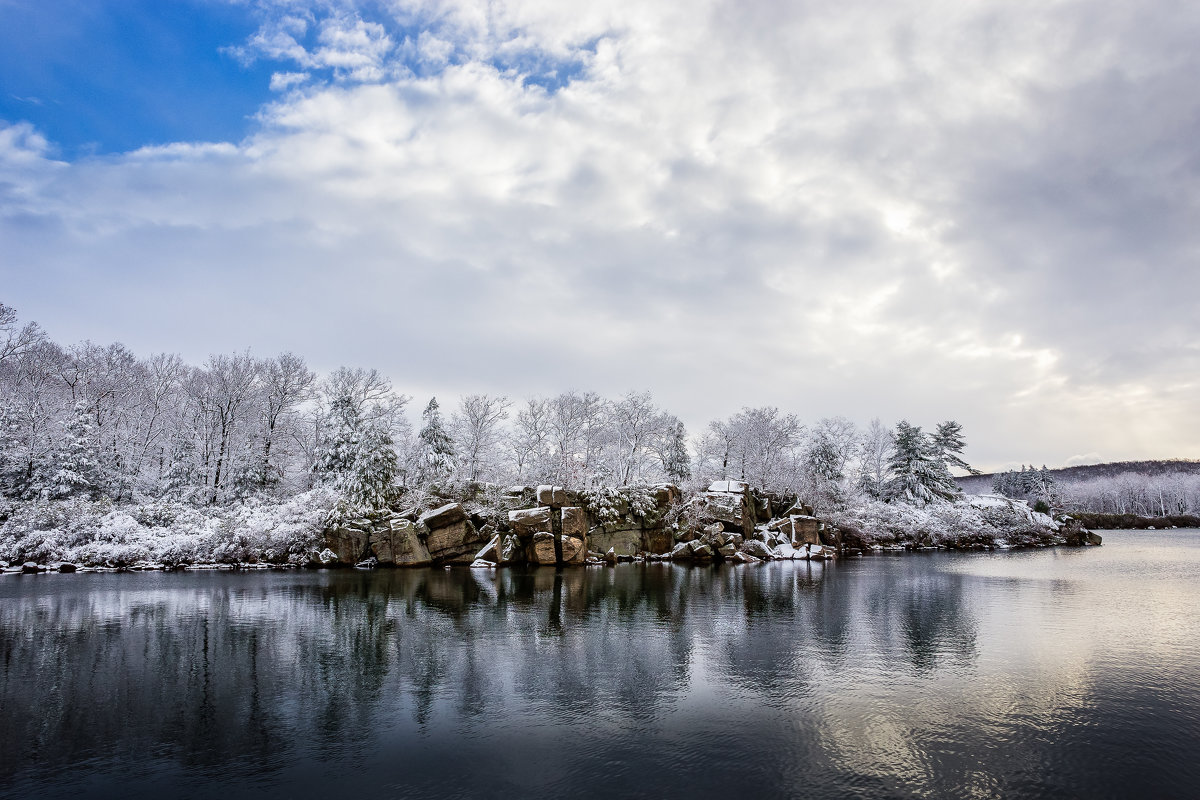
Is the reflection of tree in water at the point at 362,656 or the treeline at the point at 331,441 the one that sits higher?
the treeline at the point at 331,441

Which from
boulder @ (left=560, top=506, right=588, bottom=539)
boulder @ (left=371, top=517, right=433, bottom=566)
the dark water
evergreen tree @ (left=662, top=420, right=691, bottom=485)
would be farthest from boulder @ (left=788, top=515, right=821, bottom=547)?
boulder @ (left=371, top=517, right=433, bottom=566)

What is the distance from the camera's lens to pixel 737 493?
50.9 m

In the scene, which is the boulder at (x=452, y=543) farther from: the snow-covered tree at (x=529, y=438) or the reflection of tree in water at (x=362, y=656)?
the snow-covered tree at (x=529, y=438)

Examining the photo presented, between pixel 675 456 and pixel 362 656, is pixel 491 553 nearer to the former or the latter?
pixel 362 656

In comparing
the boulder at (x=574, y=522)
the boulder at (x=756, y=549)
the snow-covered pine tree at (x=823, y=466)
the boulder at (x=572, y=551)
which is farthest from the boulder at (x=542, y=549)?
the snow-covered pine tree at (x=823, y=466)

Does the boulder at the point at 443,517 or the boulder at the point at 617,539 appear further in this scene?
the boulder at the point at 617,539

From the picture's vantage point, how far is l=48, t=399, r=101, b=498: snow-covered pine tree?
42844 millimetres

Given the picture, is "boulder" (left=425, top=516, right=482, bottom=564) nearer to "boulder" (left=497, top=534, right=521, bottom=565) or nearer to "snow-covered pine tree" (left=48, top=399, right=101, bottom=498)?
"boulder" (left=497, top=534, right=521, bottom=565)

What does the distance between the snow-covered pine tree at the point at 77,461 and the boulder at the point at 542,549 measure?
1263 inches

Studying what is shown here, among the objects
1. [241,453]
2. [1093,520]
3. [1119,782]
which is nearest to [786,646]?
[1119,782]

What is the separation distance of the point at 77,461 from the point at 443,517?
27.0 meters

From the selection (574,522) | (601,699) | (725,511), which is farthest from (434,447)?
(601,699)

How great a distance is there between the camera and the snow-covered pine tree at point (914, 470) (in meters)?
71.3

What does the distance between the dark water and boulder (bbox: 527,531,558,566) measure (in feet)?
63.8
